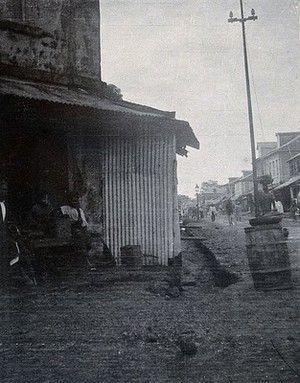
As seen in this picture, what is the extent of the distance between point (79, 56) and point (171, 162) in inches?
149

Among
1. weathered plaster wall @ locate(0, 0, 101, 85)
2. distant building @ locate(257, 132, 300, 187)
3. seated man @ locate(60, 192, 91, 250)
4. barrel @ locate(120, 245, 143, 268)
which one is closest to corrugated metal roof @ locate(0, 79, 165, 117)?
weathered plaster wall @ locate(0, 0, 101, 85)

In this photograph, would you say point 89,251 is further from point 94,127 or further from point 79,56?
point 79,56

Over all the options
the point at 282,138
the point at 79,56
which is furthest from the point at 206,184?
the point at 79,56

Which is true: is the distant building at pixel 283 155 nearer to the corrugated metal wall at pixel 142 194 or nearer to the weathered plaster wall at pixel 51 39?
the weathered plaster wall at pixel 51 39

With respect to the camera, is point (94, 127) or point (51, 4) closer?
point (94, 127)

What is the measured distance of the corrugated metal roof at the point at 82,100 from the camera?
23.2 ft

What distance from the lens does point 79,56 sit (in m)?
10.0

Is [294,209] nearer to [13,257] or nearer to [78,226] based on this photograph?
[78,226]

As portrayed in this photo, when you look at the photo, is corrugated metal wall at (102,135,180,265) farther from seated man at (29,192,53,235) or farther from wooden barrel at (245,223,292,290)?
wooden barrel at (245,223,292,290)

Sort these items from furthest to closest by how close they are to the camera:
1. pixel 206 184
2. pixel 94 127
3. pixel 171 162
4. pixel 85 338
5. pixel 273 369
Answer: pixel 206 184, pixel 171 162, pixel 94 127, pixel 85 338, pixel 273 369

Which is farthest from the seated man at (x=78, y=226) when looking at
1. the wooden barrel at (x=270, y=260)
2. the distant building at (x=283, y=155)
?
the distant building at (x=283, y=155)

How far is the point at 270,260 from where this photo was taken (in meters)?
6.28

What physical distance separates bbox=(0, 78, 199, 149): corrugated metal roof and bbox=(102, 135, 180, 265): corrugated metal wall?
0.49 m

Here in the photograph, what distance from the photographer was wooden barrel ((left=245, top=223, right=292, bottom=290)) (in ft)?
20.5
